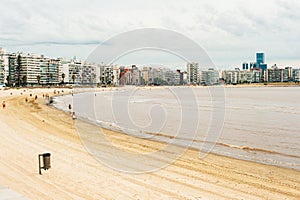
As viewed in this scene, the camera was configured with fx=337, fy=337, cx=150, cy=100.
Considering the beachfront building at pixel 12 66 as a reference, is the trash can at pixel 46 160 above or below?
below

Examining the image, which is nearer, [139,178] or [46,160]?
[139,178]

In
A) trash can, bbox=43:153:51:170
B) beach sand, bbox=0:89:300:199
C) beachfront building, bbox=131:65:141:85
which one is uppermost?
beachfront building, bbox=131:65:141:85

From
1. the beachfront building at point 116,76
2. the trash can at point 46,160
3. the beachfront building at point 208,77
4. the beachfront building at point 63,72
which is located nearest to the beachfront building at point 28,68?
the beachfront building at point 63,72

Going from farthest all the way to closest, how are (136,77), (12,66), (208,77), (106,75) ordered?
(208,77)
(106,75)
(12,66)
(136,77)

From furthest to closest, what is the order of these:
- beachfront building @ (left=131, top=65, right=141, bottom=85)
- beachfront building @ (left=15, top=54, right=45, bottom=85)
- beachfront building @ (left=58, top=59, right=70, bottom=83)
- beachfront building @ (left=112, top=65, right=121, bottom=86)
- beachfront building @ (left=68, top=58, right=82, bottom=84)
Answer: beachfront building @ (left=112, top=65, right=121, bottom=86), beachfront building @ (left=68, top=58, right=82, bottom=84), beachfront building @ (left=58, top=59, right=70, bottom=83), beachfront building @ (left=15, top=54, right=45, bottom=85), beachfront building @ (left=131, top=65, right=141, bottom=85)

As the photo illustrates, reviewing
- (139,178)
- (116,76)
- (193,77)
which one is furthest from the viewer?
(116,76)

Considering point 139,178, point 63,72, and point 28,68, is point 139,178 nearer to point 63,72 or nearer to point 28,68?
point 28,68

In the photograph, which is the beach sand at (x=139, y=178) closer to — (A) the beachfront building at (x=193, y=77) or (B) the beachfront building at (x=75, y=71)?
(A) the beachfront building at (x=193, y=77)

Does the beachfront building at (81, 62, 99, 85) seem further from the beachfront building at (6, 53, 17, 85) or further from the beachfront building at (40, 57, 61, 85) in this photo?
the beachfront building at (6, 53, 17, 85)

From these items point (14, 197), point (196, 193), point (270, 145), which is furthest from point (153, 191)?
point (270, 145)

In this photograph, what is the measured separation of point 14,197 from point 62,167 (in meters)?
3.80

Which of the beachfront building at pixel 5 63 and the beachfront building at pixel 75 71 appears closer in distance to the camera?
the beachfront building at pixel 5 63

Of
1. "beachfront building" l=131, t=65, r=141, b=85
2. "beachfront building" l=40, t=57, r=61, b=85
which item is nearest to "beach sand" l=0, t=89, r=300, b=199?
"beachfront building" l=131, t=65, r=141, b=85

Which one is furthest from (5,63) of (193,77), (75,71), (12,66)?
(193,77)
